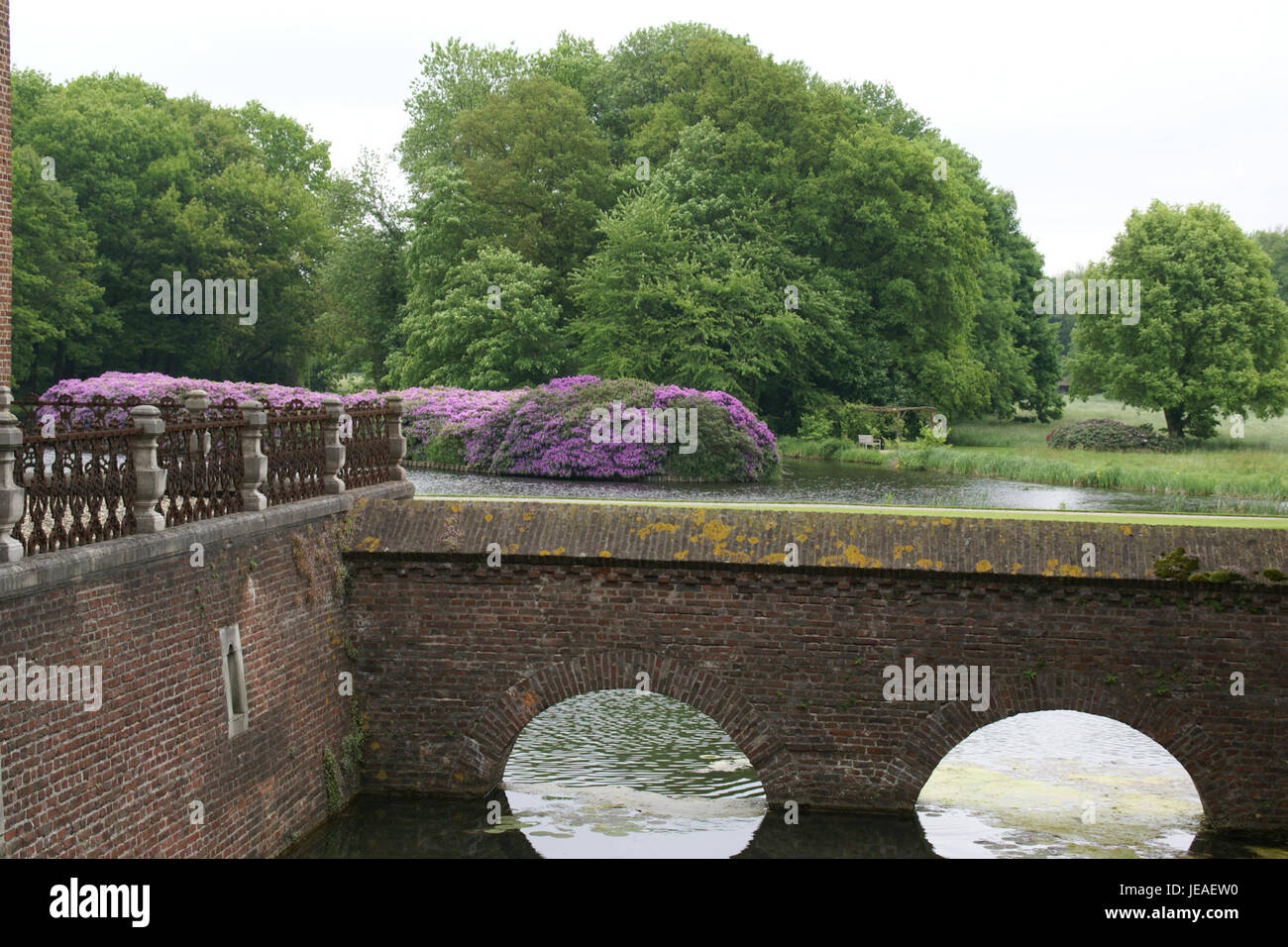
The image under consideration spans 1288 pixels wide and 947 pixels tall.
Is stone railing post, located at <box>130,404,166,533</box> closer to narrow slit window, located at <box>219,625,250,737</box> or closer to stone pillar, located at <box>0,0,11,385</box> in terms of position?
narrow slit window, located at <box>219,625,250,737</box>

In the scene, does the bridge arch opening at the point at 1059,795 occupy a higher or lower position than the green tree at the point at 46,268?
lower

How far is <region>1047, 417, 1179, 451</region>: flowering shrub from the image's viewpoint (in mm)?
43156

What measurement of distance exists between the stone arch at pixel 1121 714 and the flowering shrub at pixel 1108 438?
31.8m

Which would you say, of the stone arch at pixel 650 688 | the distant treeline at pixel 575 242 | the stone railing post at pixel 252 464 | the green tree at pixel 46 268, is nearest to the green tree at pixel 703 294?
the distant treeline at pixel 575 242

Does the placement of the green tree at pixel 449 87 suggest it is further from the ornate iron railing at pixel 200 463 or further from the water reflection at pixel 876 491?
the ornate iron railing at pixel 200 463

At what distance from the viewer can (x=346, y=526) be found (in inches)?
527

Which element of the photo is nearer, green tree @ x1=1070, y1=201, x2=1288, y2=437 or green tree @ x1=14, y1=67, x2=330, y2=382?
green tree @ x1=1070, y1=201, x2=1288, y2=437

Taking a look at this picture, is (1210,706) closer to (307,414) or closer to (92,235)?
(307,414)

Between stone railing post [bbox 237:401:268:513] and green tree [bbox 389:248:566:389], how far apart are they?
1101 inches

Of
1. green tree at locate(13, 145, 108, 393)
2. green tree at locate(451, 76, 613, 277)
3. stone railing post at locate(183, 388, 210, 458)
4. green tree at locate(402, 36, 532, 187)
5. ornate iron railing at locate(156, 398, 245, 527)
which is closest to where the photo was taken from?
ornate iron railing at locate(156, 398, 245, 527)

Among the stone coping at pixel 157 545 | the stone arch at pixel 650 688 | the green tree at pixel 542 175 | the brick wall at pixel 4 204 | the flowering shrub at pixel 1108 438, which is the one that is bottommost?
the stone arch at pixel 650 688

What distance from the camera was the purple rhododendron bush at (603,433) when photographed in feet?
88.0

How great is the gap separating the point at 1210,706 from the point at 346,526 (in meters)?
7.96

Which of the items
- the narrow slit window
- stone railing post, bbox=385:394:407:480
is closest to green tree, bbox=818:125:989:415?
stone railing post, bbox=385:394:407:480
